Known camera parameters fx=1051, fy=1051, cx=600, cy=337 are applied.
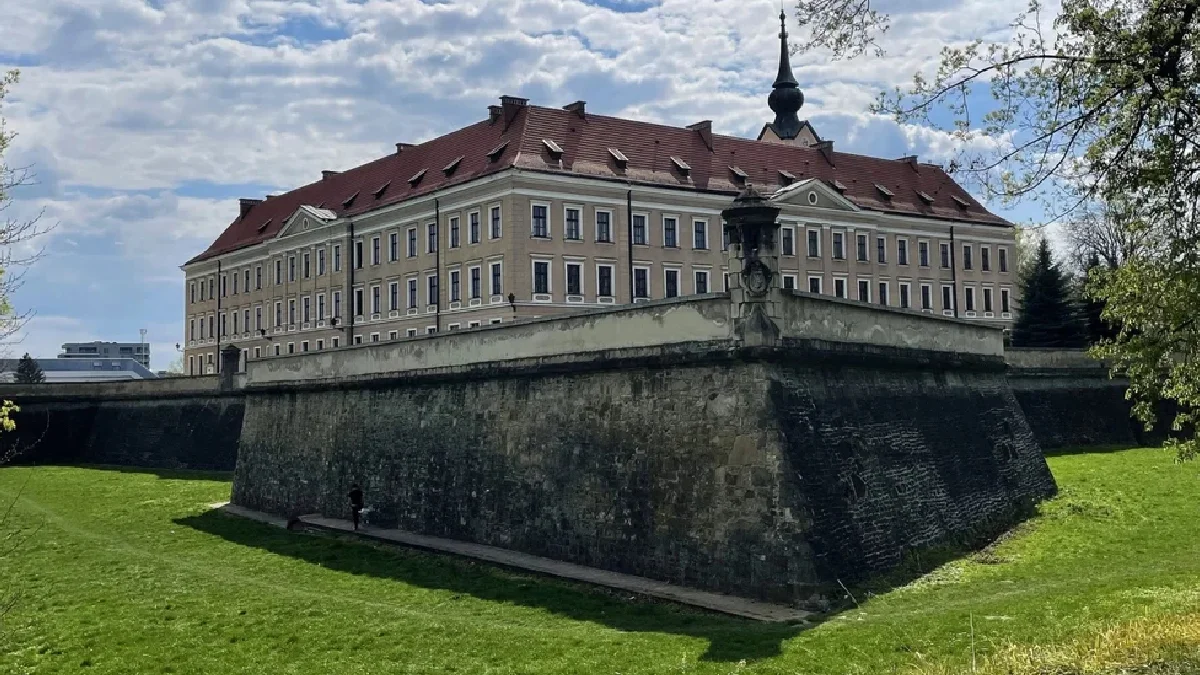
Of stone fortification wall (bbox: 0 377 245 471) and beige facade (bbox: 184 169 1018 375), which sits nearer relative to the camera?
stone fortification wall (bbox: 0 377 245 471)

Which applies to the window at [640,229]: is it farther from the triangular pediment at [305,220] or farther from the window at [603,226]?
the triangular pediment at [305,220]

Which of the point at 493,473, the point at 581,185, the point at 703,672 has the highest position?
the point at 581,185

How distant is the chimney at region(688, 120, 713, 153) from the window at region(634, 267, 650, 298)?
8912mm

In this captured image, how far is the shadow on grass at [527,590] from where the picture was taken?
15.1m

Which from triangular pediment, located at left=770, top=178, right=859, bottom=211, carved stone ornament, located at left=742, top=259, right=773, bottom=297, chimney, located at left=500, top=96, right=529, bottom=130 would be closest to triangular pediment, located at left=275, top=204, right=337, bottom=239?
chimney, located at left=500, top=96, right=529, bottom=130

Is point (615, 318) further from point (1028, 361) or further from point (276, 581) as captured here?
point (1028, 361)

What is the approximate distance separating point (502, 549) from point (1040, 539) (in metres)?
11.4

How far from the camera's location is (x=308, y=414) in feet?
105

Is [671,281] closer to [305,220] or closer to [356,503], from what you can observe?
[305,220]

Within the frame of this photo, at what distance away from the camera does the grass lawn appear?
13.5 metres

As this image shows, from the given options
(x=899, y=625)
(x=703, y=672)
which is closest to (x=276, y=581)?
(x=703, y=672)

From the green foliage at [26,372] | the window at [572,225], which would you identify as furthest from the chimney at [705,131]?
the green foliage at [26,372]

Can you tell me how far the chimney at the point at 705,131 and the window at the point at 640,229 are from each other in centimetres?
732

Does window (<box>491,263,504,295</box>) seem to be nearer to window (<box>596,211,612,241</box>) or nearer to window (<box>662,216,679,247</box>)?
window (<box>596,211,612,241</box>)
